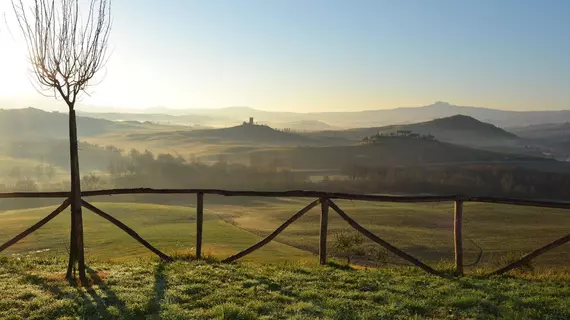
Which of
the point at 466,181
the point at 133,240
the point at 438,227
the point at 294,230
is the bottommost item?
the point at 438,227

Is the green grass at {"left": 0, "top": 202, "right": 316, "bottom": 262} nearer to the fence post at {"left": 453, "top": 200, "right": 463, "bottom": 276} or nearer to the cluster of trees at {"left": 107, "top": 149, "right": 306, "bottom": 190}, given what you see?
the fence post at {"left": 453, "top": 200, "right": 463, "bottom": 276}

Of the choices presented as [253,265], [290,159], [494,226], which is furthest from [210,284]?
[290,159]

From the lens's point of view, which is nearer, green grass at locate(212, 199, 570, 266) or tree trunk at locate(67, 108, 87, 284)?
tree trunk at locate(67, 108, 87, 284)

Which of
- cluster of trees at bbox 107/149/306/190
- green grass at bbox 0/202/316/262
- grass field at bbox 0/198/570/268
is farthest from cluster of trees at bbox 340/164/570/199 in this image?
green grass at bbox 0/202/316/262

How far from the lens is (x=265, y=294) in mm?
7000

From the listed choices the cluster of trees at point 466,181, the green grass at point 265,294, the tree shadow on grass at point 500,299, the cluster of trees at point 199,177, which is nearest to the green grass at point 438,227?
the green grass at point 265,294

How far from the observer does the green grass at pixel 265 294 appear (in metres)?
6.13

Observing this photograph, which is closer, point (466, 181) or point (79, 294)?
point (79, 294)

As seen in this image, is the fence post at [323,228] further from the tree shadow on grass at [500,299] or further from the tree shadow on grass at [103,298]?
the tree shadow on grass at [103,298]

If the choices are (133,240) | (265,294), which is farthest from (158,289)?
(133,240)

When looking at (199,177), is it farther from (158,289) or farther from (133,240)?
(158,289)

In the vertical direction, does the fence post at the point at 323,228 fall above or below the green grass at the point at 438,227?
above

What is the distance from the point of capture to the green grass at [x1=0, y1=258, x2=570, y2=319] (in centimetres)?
613

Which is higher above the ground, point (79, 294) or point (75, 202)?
point (75, 202)
